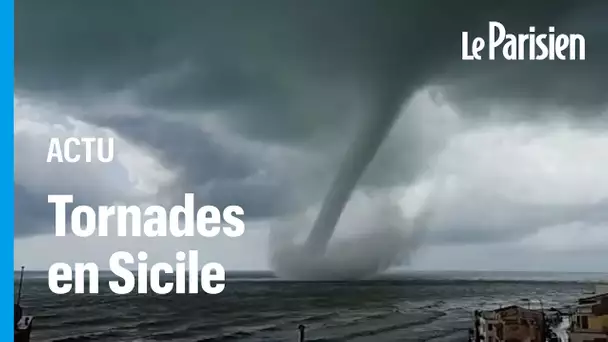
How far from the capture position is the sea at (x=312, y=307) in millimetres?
2074

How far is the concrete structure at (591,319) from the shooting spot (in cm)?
212

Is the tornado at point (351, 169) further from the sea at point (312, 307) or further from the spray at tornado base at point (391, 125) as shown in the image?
the sea at point (312, 307)

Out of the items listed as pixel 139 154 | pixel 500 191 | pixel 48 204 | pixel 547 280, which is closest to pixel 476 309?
pixel 547 280

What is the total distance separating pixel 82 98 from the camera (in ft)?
6.86

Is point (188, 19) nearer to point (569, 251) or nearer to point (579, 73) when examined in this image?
point (579, 73)

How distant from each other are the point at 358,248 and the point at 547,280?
0.56m

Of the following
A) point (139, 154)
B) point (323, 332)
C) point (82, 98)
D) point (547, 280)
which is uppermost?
point (82, 98)

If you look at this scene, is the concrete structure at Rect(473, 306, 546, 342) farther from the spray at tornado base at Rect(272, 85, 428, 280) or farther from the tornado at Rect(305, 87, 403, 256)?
the tornado at Rect(305, 87, 403, 256)

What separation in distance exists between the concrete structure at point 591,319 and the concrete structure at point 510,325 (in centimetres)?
10

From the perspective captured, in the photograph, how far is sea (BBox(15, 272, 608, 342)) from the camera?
2074 mm

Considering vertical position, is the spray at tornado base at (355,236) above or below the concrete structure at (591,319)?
above

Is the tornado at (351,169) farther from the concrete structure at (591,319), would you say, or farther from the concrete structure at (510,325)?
the concrete structure at (591,319)

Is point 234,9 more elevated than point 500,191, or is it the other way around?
point 234,9

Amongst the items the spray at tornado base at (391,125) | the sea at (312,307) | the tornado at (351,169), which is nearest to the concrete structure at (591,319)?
the sea at (312,307)
